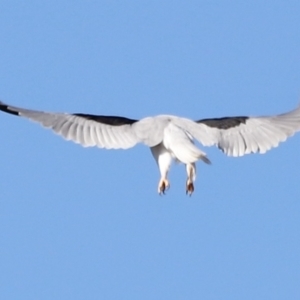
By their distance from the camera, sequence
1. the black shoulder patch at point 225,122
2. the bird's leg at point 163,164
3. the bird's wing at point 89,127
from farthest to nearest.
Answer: the black shoulder patch at point 225,122
the bird's wing at point 89,127
the bird's leg at point 163,164

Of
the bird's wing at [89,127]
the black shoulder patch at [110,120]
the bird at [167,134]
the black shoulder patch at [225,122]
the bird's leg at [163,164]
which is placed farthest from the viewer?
the black shoulder patch at [225,122]

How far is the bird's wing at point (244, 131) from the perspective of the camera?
25.0 metres

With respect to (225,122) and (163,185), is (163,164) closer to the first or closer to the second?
(163,185)

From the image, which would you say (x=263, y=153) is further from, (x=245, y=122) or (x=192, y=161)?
(x=192, y=161)


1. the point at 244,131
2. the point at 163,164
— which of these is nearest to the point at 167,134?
the point at 163,164

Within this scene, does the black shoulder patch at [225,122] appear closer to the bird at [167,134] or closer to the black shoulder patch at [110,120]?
the bird at [167,134]

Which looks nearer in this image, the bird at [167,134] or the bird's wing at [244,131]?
the bird at [167,134]

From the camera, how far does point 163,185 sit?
24.2 metres

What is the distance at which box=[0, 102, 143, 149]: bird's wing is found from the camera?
2455 cm

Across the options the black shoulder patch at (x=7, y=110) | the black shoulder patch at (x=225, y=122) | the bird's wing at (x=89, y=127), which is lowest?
the bird's wing at (x=89, y=127)

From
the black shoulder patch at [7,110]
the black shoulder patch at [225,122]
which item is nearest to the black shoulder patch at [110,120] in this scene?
the black shoulder patch at [7,110]

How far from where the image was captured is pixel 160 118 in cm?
2448

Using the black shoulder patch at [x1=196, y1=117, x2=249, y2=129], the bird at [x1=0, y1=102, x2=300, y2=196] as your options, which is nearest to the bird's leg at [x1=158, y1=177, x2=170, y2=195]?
the bird at [x1=0, y1=102, x2=300, y2=196]

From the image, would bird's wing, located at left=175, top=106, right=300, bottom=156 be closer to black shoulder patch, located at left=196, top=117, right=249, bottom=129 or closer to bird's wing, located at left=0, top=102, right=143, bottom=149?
black shoulder patch, located at left=196, top=117, right=249, bottom=129
